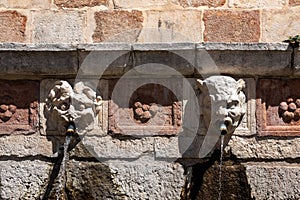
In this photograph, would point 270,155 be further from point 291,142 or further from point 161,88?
point 161,88

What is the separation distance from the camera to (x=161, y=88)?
3900 millimetres

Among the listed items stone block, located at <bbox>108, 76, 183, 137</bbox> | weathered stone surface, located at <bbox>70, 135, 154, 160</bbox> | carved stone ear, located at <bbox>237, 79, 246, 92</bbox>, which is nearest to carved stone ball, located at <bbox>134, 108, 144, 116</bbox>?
stone block, located at <bbox>108, 76, 183, 137</bbox>

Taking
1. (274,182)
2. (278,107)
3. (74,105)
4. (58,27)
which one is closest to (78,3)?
(58,27)

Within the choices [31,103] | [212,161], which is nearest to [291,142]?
[212,161]

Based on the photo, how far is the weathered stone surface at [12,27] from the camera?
4.19m

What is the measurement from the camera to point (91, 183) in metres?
3.86

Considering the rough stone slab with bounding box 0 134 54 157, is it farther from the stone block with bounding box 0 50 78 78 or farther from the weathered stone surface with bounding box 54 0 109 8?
the weathered stone surface with bounding box 54 0 109 8

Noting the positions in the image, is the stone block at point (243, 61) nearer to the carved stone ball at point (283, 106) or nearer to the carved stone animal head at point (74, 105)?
the carved stone ball at point (283, 106)

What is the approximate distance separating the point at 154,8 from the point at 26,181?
103cm

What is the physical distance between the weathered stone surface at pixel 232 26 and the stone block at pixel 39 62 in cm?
69

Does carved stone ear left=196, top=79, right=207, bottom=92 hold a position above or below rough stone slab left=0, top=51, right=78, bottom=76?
below

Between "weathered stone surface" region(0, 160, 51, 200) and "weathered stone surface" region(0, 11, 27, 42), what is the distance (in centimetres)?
64

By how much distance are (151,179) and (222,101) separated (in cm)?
47

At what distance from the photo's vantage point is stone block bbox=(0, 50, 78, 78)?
3861 mm
